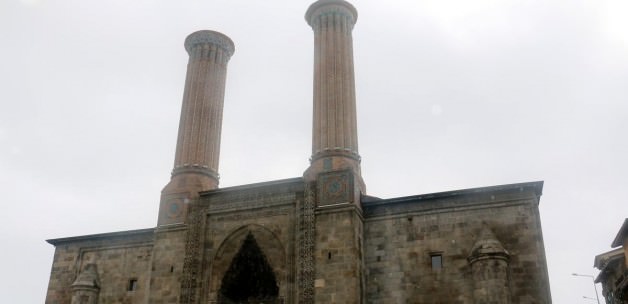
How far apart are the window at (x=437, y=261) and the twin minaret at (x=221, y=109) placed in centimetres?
279

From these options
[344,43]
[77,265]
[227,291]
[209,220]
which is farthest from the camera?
[77,265]

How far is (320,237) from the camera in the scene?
48.1 feet

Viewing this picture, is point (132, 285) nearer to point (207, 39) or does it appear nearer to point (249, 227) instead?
point (249, 227)

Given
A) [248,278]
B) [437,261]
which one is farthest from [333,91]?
[248,278]

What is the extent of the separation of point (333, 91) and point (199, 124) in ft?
15.1

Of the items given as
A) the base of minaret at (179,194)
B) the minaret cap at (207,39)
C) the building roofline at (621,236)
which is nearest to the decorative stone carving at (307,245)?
the base of minaret at (179,194)

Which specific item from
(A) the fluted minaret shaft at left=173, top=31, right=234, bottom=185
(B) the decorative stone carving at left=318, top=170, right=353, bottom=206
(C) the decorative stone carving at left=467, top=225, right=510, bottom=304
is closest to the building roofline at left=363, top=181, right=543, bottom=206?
(B) the decorative stone carving at left=318, top=170, right=353, bottom=206

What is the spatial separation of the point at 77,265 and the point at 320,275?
941 cm

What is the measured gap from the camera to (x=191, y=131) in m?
18.0

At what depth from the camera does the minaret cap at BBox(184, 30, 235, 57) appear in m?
19.5

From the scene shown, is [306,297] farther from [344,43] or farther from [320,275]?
[344,43]

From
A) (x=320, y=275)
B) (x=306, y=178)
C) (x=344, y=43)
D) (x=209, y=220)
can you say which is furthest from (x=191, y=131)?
(x=320, y=275)

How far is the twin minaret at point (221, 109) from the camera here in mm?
16094

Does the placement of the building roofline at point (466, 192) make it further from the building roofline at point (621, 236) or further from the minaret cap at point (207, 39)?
the minaret cap at point (207, 39)
